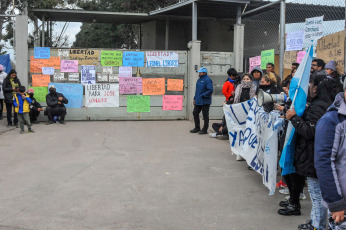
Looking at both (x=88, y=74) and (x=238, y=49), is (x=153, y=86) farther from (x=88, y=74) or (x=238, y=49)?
(x=238, y=49)

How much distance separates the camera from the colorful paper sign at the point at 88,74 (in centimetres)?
1234

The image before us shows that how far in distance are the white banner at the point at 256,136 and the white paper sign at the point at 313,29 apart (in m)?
2.08

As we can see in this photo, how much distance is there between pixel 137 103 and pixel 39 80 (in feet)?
10.4

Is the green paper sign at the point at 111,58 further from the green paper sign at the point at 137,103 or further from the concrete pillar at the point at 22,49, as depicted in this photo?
the concrete pillar at the point at 22,49

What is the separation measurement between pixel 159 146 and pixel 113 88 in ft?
14.6

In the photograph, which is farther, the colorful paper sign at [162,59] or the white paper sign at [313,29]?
the colorful paper sign at [162,59]

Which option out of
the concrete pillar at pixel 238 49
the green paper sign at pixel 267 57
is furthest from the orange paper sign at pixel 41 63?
the green paper sign at pixel 267 57

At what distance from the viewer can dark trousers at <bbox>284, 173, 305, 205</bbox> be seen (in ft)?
14.7

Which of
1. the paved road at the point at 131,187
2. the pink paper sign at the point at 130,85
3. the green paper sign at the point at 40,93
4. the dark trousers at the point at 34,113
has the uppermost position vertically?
the pink paper sign at the point at 130,85

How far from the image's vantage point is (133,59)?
495 inches

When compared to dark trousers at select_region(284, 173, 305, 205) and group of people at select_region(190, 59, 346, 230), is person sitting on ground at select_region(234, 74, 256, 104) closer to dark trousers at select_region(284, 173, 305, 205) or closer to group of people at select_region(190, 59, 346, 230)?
group of people at select_region(190, 59, 346, 230)

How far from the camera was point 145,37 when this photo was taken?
1966 centimetres

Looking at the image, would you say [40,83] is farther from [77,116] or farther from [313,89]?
[313,89]

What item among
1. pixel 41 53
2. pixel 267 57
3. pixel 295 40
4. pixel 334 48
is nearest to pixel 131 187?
pixel 334 48
